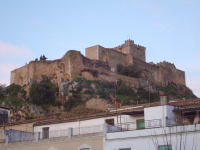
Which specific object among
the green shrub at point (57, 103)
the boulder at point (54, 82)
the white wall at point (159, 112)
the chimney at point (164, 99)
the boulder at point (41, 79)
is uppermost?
the boulder at point (41, 79)

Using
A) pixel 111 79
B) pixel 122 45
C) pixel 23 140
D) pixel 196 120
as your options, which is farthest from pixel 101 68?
pixel 196 120

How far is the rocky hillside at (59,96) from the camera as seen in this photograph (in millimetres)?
41750

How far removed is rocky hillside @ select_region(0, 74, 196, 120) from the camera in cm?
4175

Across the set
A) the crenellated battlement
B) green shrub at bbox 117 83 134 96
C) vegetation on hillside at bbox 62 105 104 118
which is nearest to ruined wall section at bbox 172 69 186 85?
the crenellated battlement

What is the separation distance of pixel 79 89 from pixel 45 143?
76.9 ft

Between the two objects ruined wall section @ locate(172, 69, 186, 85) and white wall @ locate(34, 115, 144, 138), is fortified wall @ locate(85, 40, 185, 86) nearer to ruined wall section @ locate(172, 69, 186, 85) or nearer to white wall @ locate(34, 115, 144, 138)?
ruined wall section @ locate(172, 69, 186, 85)

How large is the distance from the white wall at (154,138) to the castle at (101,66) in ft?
92.3

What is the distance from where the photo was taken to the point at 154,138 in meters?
16.9

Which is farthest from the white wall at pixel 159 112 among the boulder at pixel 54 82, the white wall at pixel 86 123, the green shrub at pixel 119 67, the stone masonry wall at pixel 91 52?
the green shrub at pixel 119 67

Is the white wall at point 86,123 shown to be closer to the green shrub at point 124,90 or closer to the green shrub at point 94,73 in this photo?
the green shrub at point 124,90

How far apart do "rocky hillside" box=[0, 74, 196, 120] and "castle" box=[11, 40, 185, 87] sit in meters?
1.30

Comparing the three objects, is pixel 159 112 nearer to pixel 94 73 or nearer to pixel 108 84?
pixel 108 84

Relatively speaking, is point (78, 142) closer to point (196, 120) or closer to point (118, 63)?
point (196, 120)

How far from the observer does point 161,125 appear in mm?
17469
